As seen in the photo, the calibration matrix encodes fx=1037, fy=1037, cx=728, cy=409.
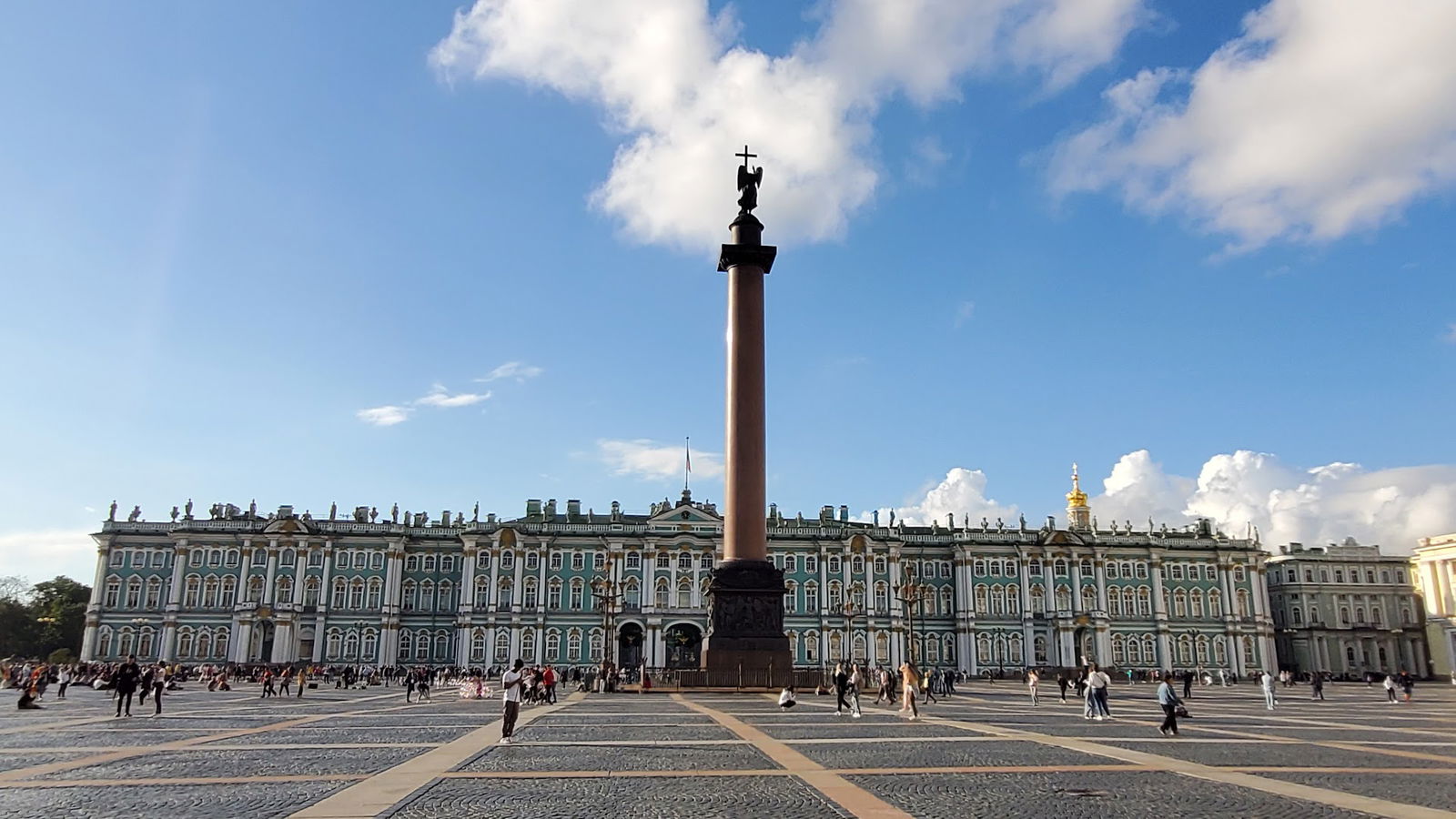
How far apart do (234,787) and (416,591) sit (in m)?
77.3

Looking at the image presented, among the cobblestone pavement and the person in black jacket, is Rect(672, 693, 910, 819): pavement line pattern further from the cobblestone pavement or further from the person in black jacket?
the person in black jacket

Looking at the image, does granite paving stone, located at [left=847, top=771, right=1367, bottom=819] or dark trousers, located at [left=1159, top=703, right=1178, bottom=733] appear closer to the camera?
granite paving stone, located at [left=847, top=771, right=1367, bottom=819]

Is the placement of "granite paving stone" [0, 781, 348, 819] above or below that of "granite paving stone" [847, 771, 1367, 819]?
below

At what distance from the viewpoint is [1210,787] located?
12.2 meters

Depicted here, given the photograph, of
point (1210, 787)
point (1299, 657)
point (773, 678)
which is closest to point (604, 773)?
point (1210, 787)

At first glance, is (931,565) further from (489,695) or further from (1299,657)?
(489,695)

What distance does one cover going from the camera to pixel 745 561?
40906 mm

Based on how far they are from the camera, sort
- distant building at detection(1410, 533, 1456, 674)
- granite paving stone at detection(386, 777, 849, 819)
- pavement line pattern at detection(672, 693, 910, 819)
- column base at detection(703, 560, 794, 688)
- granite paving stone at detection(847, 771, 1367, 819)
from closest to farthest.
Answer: granite paving stone at detection(386, 777, 849, 819) < pavement line pattern at detection(672, 693, 910, 819) < granite paving stone at detection(847, 771, 1367, 819) < column base at detection(703, 560, 794, 688) < distant building at detection(1410, 533, 1456, 674)

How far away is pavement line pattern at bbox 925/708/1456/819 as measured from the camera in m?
10.5

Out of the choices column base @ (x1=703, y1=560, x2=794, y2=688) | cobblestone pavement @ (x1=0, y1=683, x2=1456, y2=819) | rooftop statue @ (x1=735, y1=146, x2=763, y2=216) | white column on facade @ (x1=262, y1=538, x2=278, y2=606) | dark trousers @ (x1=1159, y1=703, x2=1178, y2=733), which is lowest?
cobblestone pavement @ (x1=0, y1=683, x2=1456, y2=819)

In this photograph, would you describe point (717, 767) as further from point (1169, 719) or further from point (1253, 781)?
point (1169, 719)

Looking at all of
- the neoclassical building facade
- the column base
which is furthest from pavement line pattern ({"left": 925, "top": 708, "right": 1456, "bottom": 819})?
the neoclassical building facade

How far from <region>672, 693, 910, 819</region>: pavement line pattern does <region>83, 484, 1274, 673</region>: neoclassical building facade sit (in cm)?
6200

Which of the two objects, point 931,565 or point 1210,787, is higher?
point 931,565
